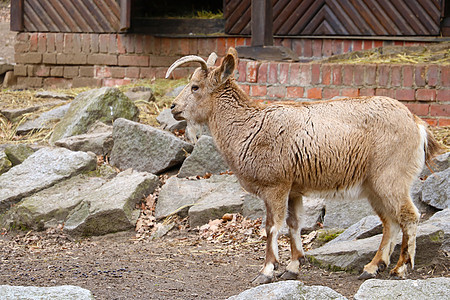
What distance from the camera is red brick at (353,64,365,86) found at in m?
7.79

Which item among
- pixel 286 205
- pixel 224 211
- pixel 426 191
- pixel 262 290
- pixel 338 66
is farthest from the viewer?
pixel 338 66

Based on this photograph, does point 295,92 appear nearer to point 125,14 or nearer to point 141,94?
point 141,94

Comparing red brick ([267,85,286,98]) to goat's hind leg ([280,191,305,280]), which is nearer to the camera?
goat's hind leg ([280,191,305,280])

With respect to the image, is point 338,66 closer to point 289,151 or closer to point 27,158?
point 289,151

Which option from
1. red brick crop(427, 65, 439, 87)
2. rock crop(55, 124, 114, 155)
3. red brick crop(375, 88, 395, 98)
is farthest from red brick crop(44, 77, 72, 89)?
red brick crop(427, 65, 439, 87)

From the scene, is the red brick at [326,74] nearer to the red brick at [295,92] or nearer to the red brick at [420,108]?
the red brick at [295,92]

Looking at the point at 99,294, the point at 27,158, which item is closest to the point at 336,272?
the point at 99,294

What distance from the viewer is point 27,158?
317 inches

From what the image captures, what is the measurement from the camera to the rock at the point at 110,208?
6.75m

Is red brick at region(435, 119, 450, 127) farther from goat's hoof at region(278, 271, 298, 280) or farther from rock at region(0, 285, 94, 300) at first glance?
rock at region(0, 285, 94, 300)

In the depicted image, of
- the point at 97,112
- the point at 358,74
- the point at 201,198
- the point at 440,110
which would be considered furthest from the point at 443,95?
the point at 97,112

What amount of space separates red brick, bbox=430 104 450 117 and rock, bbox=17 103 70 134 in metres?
5.44

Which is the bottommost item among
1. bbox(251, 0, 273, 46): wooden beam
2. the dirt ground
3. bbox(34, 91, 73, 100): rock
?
the dirt ground

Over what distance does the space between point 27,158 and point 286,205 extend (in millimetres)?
4363
